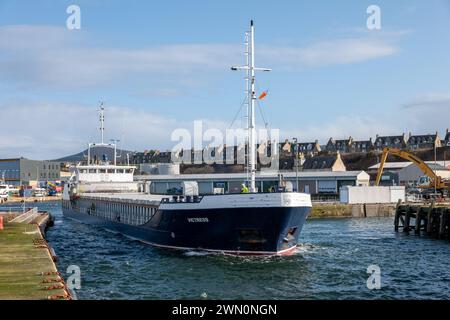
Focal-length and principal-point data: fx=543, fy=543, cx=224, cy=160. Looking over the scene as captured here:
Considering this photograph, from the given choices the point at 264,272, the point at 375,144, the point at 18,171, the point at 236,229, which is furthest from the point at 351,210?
the point at 18,171

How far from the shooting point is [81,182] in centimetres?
6994

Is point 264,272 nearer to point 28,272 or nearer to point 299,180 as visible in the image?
point 28,272

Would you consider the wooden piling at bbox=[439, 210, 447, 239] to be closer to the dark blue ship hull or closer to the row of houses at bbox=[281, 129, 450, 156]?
the dark blue ship hull

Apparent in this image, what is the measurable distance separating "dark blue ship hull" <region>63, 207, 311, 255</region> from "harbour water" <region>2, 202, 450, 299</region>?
900mm

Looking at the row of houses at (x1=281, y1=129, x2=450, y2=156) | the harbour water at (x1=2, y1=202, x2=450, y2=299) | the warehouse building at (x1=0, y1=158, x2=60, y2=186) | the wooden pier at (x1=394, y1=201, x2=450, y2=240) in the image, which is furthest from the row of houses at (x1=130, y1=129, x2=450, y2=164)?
the harbour water at (x1=2, y1=202, x2=450, y2=299)

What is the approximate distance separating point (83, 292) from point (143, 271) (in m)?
5.53

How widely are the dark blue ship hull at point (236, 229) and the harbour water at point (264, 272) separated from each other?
900 millimetres

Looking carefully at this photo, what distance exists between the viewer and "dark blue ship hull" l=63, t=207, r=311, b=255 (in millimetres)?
30891

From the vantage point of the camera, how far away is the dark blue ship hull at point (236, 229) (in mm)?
30891

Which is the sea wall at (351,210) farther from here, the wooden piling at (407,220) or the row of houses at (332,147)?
the row of houses at (332,147)
